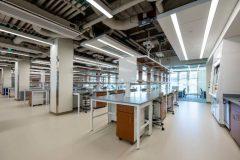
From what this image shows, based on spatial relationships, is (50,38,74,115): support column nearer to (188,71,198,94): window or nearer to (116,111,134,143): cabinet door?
(116,111,134,143): cabinet door

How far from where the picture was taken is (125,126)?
2670mm

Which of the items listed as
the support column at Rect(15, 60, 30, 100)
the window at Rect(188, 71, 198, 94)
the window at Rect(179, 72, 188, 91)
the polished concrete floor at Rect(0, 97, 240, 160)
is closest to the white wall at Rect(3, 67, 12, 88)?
the support column at Rect(15, 60, 30, 100)

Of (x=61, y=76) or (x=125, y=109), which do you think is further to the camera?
(x=61, y=76)

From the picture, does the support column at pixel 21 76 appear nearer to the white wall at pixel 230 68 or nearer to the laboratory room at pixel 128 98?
the laboratory room at pixel 128 98

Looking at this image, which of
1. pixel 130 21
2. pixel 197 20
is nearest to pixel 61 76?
pixel 130 21

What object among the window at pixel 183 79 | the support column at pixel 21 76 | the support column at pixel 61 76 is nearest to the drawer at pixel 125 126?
the support column at pixel 61 76

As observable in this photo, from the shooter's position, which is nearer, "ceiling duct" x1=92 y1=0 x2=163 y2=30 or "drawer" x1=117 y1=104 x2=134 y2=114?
"drawer" x1=117 y1=104 x2=134 y2=114

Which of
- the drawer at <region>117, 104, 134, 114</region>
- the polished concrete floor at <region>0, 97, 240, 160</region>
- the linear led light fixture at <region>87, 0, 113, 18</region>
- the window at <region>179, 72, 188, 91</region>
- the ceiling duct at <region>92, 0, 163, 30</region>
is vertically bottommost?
the polished concrete floor at <region>0, 97, 240, 160</region>

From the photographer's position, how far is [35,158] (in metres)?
2.11

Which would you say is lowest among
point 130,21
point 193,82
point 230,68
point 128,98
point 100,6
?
point 128,98

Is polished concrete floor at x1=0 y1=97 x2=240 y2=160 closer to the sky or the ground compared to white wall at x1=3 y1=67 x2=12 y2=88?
closer to the ground

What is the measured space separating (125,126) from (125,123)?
60mm

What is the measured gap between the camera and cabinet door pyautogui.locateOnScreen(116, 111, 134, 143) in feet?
8.49

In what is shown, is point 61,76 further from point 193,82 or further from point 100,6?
point 193,82
